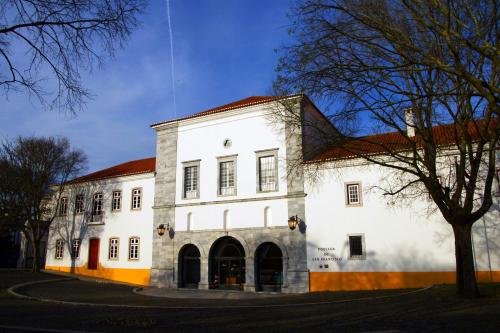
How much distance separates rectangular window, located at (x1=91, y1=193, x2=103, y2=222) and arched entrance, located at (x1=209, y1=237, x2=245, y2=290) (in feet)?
33.1

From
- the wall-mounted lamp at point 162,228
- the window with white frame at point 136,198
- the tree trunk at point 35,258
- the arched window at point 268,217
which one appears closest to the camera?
the arched window at point 268,217

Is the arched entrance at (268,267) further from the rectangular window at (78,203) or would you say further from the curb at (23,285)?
the rectangular window at (78,203)

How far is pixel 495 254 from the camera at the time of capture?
678 inches

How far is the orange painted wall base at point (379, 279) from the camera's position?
17.9m

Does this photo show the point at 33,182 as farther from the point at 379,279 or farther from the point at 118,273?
the point at 379,279

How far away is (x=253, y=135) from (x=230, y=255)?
22.9ft

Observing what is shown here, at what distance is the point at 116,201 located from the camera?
28.9m

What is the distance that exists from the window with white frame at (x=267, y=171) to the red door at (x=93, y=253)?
13.3 metres

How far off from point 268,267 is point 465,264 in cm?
1127

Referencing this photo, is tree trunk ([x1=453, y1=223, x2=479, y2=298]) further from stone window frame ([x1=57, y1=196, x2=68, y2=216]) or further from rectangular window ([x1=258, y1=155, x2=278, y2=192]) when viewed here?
stone window frame ([x1=57, y1=196, x2=68, y2=216])

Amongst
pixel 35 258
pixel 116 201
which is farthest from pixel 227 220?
pixel 35 258

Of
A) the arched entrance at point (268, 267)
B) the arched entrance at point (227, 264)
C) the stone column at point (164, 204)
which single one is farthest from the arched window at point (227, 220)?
the stone column at point (164, 204)

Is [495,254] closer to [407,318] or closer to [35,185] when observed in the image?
[407,318]

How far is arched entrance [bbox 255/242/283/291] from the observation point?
21844 mm
